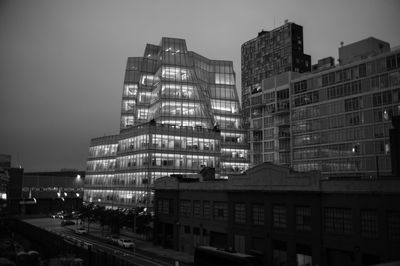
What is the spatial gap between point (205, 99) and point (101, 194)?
4495cm

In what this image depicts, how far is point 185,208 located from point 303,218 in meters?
24.7

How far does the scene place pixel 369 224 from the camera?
37.0 meters

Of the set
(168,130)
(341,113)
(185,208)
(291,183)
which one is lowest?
(185,208)

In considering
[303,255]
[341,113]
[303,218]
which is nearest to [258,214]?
[303,218]

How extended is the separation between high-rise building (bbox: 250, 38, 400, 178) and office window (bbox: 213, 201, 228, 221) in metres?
39.8

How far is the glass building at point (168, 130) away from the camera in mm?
105750

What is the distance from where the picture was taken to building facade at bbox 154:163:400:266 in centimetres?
3628

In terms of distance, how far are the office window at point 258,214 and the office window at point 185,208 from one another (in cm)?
1543

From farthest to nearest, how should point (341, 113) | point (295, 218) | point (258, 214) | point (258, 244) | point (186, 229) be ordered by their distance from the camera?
point (341, 113)
point (186, 229)
point (258, 214)
point (258, 244)
point (295, 218)

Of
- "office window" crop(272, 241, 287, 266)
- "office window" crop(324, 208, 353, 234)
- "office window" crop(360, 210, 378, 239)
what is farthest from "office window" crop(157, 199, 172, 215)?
"office window" crop(360, 210, 378, 239)

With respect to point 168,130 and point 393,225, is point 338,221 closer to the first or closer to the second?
point 393,225

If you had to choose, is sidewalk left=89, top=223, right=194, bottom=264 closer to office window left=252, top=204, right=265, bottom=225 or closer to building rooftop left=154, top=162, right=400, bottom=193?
building rooftop left=154, top=162, right=400, bottom=193

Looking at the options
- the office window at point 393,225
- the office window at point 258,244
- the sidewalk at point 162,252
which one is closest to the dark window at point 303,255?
the office window at point 258,244

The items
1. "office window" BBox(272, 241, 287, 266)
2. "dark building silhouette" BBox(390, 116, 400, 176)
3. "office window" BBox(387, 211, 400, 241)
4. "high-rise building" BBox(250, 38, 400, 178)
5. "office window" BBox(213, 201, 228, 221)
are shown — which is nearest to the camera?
"office window" BBox(387, 211, 400, 241)
